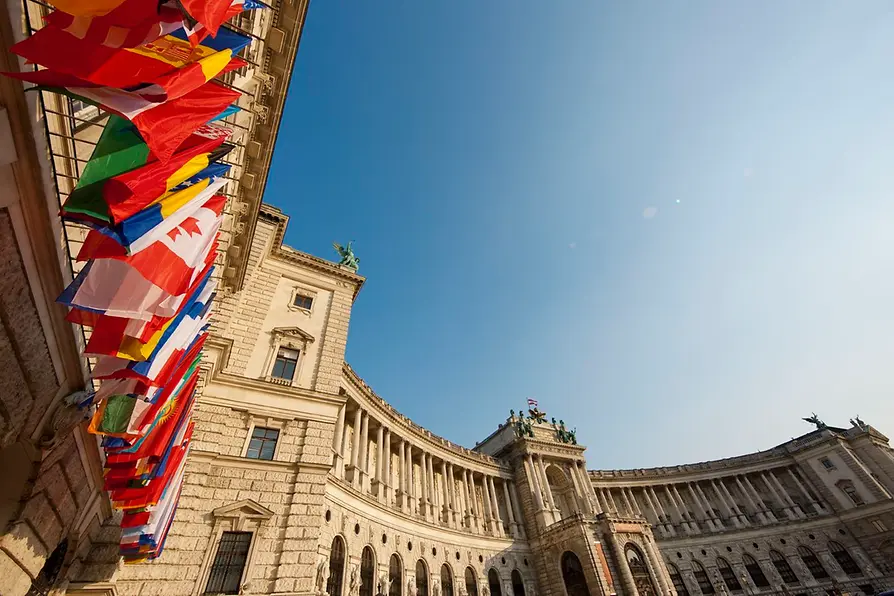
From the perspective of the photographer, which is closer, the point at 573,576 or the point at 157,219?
the point at 157,219

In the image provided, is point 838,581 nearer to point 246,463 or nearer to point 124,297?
point 246,463

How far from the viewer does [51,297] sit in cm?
693

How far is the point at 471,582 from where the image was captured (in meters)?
36.7

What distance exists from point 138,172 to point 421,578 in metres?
35.8

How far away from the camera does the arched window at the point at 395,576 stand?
28.7 meters

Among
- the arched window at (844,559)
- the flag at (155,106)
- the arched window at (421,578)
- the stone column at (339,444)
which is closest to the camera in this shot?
the flag at (155,106)

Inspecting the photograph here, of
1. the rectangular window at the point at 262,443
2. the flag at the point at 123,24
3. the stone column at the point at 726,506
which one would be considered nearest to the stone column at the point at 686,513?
the stone column at the point at 726,506

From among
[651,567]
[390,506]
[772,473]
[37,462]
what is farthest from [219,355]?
[772,473]

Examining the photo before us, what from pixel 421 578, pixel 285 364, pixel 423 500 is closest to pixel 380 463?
pixel 423 500

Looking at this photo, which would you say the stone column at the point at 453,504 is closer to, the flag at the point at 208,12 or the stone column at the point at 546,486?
the stone column at the point at 546,486

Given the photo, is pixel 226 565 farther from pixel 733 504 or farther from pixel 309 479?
pixel 733 504

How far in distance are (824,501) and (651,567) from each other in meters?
37.3

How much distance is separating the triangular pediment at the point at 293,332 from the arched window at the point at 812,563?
67.9m

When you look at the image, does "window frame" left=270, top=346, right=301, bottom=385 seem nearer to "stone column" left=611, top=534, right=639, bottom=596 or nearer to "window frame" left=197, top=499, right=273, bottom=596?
"window frame" left=197, top=499, right=273, bottom=596
